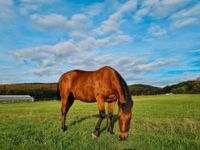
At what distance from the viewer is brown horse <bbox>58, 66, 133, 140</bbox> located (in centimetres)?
831

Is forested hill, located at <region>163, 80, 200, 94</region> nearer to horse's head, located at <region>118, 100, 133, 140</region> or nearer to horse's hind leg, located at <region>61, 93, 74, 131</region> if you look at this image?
horse's hind leg, located at <region>61, 93, 74, 131</region>

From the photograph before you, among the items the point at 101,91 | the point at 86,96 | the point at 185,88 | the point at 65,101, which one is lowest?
the point at 65,101

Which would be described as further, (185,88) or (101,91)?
(185,88)

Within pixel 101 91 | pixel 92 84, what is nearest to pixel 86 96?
pixel 92 84

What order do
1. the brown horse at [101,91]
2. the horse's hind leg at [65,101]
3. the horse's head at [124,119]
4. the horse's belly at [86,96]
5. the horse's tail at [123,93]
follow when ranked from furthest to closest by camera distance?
the horse's hind leg at [65,101], the horse's belly at [86,96], the horse's tail at [123,93], the brown horse at [101,91], the horse's head at [124,119]

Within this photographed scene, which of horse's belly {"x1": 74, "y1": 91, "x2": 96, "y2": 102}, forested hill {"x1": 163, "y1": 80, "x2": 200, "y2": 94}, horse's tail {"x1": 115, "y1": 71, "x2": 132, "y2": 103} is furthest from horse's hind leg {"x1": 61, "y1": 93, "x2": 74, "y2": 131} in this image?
forested hill {"x1": 163, "y1": 80, "x2": 200, "y2": 94}

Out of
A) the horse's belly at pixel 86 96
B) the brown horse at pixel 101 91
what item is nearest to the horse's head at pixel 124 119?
the brown horse at pixel 101 91

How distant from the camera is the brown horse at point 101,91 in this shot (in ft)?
27.3

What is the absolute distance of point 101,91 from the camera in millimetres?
9469

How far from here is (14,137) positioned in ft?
27.2

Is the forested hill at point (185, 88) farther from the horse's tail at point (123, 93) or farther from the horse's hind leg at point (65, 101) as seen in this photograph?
the horse's tail at point (123, 93)

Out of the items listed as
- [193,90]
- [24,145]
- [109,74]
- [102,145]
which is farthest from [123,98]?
[193,90]

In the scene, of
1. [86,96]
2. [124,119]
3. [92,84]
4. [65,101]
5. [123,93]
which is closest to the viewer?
[124,119]

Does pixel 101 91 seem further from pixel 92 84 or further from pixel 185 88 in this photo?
pixel 185 88
